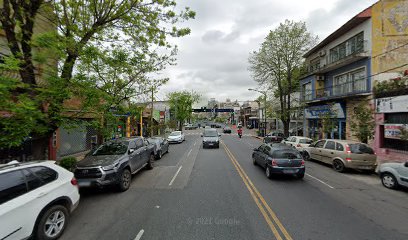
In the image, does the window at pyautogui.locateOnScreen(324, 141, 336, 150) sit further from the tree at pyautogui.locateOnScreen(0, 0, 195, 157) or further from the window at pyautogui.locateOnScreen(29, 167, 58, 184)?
the window at pyautogui.locateOnScreen(29, 167, 58, 184)

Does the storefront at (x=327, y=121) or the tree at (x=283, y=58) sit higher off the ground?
the tree at (x=283, y=58)

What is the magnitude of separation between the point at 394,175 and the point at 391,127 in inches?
303

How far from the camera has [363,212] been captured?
17.2ft

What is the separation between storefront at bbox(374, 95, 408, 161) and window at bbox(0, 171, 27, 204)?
17.0 m

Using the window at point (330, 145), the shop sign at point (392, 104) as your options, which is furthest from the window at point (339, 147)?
the shop sign at point (392, 104)

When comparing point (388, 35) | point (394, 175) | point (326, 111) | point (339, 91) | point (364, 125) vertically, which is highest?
point (388, 35)

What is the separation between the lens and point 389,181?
24.0 ft

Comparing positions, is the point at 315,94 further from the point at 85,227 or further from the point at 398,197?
the point at 85,227

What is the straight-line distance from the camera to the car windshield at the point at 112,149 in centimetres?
755

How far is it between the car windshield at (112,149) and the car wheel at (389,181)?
412 inches

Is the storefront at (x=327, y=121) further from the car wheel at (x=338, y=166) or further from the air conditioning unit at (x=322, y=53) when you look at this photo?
the air conditioning unit at (x=322, y=53)

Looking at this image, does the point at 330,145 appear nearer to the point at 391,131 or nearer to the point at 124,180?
the point at 391,131

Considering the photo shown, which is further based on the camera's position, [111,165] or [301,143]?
[301,143]

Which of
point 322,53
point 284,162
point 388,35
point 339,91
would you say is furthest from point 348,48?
point 284,162
